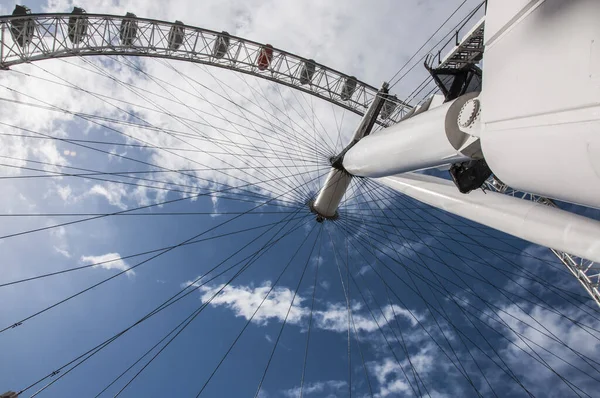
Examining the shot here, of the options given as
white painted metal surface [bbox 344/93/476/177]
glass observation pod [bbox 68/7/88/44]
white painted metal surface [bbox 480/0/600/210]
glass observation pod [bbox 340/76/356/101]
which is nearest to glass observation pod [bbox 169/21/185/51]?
glass observation pod [bbox 68/7/88/44]

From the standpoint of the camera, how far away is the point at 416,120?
546cm

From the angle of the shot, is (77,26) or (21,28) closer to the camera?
(21,28)

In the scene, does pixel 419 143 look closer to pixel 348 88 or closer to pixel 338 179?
pixel 338 179

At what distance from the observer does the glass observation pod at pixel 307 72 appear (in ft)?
75.3

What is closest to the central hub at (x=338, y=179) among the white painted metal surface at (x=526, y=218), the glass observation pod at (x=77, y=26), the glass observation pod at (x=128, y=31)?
the white painted metal surface at (x=526, y=218)

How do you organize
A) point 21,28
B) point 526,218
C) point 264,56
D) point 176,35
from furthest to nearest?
point 264,56
point 176,35
point 21,28
point 526,218

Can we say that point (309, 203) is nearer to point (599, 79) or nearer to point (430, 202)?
point (430, 202)

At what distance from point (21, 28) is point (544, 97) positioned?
72.2 feet

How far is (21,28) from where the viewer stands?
55.1ft

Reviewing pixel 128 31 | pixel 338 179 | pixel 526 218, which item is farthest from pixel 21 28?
pixel 526 218

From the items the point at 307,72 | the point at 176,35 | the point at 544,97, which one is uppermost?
the point at 176,35

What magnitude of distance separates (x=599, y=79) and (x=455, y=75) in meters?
6.05

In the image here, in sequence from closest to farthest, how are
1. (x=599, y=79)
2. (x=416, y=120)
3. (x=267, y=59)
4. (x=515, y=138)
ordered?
(x=599, y=79) < (x=515, y=138) < (x=416, y=120) < (x=267, y=59)

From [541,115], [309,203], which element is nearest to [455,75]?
[541,115]
